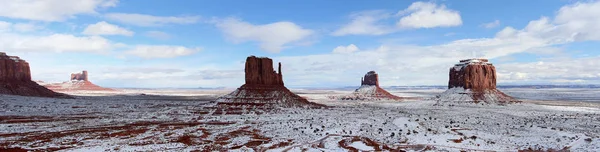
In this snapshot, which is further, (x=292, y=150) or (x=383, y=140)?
(x=383, y=140)

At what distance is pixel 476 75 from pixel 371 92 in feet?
142

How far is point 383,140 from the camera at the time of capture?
94.5ft

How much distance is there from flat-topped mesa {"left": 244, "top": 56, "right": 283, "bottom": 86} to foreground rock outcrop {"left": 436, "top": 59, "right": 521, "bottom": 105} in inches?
1683

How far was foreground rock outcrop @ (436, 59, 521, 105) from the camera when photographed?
83250 millimetres

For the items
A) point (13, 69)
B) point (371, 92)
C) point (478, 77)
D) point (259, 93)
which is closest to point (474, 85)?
point (478, 77)

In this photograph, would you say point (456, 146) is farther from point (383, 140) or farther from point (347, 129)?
point (347, 129)

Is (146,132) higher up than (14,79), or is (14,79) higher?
(14,79)

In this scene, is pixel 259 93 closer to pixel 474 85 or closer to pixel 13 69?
pixel 474 85

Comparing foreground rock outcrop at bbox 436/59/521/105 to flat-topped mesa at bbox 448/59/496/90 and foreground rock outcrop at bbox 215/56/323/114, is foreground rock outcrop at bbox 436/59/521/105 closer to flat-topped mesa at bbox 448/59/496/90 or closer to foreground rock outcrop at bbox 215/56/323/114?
flat-topped mesa at bbox 448/59/496/90

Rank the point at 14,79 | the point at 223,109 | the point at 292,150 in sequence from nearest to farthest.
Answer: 1. the point at 292,150
2. the point at 223,109
3. the point at 14,79

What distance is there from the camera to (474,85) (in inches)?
3447

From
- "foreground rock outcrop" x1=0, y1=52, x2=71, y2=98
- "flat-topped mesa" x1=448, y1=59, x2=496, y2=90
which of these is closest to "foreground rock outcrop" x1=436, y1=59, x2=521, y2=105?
"flat-topped mesa" x1=448, y1=59, x2=496, y2=90

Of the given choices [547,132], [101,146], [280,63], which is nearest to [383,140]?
[547,132]

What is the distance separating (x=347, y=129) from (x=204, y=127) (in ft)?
49.7
